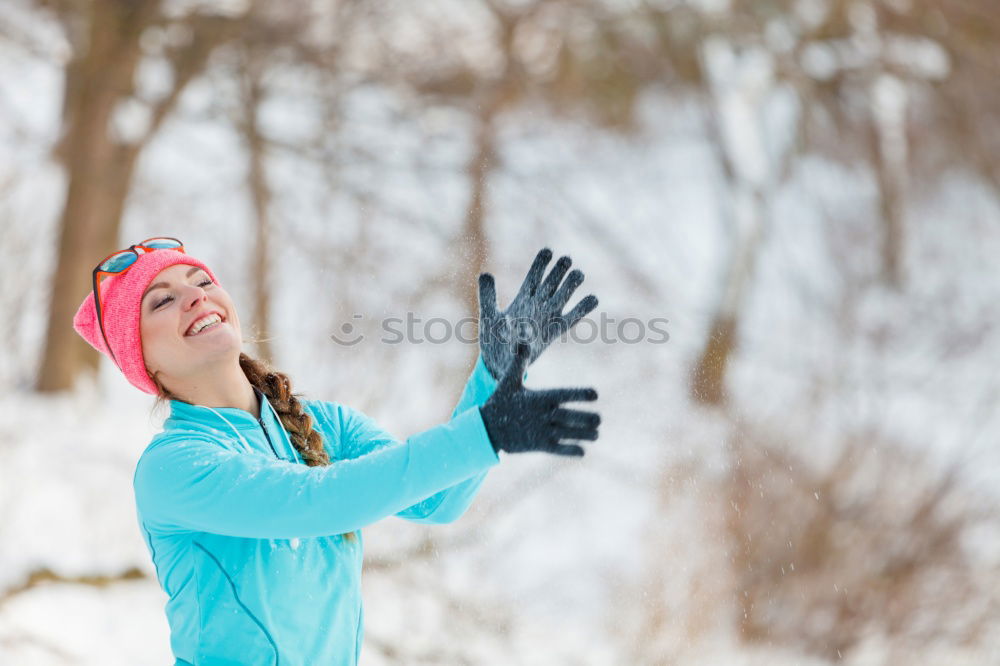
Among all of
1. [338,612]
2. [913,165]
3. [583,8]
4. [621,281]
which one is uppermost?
[583,8]

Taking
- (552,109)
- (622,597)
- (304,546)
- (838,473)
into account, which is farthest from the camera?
(552,109)

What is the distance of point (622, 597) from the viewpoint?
14.3ft

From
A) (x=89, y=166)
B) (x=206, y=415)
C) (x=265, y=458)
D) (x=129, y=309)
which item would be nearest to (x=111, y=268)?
(x=129, y=309)

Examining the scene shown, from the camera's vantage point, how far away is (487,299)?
4.30ft

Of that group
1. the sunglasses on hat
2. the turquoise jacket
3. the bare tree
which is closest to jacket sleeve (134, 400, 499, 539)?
the turquoise jacket

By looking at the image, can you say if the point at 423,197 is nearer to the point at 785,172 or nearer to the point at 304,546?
the point at 785,172

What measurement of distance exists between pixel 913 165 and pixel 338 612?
499cm

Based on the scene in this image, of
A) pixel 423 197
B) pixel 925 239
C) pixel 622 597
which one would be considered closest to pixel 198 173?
pixel 423 197

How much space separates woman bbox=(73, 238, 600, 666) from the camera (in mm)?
1188

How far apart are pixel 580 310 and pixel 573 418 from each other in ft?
0.70

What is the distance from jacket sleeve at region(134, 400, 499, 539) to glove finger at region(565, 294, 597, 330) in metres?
0.21

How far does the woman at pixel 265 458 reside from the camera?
1.19 m

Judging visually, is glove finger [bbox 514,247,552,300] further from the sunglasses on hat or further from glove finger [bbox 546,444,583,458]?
the sunglasses on hat
